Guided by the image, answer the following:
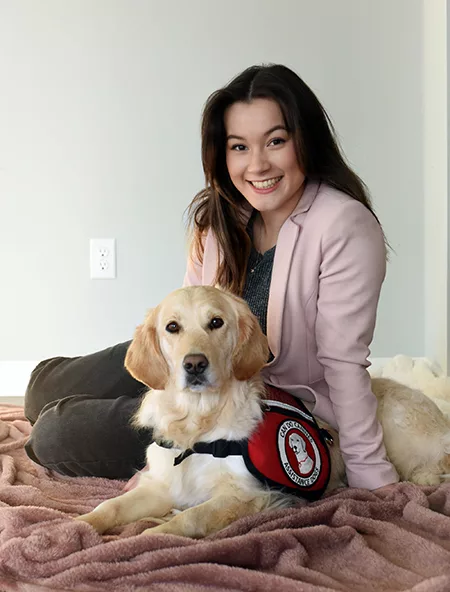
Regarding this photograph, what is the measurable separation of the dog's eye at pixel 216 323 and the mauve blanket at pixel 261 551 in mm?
432

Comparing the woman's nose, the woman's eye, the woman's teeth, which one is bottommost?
the woman's teeth

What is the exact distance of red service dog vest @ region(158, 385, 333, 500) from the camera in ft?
5.38

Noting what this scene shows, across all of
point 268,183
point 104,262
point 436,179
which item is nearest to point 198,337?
point 268,183

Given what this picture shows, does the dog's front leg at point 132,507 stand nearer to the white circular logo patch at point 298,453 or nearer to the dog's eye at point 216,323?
the white circular logo patch at point 298,453

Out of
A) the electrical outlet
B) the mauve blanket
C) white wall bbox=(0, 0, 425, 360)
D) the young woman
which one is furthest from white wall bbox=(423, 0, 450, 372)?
the mauve blanket

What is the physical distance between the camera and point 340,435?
1893mm

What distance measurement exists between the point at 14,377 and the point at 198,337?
6.34ft

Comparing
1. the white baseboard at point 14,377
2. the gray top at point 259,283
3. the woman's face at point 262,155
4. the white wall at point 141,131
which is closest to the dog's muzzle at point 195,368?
the gray top at point 259,283

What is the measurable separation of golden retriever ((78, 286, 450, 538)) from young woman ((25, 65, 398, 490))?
224 mm

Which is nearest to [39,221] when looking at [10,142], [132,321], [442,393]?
[10,142]

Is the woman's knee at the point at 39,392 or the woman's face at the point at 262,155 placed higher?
the woman's face at the point at 262,155

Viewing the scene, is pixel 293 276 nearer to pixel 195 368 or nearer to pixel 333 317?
pixel 333 317

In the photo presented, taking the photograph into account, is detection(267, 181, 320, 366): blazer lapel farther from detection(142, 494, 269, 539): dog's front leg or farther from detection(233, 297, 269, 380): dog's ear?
detection(142, 494, 269, 539): dog's front leg

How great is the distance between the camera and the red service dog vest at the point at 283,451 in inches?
64.5
